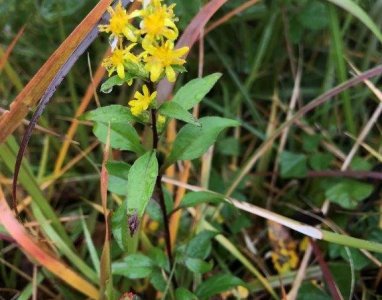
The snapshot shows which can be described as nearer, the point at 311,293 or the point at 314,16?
the point at 311,293

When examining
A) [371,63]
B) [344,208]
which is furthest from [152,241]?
[371,63]

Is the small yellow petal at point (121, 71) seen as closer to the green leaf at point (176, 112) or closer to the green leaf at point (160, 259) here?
the green leaf at point (176, 112)

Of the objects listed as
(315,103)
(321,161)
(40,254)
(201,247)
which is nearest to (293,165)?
(321,161)

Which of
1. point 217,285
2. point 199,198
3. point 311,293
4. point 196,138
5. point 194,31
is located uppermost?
point 194,31

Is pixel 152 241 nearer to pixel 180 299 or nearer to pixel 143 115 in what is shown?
pixel 180 299

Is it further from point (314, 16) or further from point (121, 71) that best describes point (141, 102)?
point (314, 16)

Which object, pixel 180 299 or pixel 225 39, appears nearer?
pixel 180 299

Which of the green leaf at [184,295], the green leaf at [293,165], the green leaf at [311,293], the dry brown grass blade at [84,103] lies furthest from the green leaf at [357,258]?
the dry brown grass blade at [84,103]
